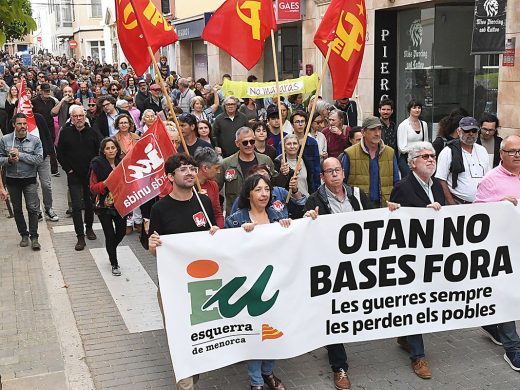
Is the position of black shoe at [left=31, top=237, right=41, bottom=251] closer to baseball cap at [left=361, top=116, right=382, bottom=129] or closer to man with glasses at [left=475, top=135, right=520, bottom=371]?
baseball cap at [left=361, top=116, right=382, bottom=129]

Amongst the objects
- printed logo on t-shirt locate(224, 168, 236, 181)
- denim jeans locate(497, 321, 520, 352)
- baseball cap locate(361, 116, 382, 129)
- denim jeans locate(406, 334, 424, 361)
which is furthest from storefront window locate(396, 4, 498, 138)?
denim jeans locate(406, 334, 424, 361)

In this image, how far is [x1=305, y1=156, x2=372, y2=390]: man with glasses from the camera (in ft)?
16.8

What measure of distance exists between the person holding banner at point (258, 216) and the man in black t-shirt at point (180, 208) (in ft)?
0.79

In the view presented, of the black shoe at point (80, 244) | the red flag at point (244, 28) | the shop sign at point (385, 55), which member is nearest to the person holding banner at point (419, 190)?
the red flag at point (244, 28)

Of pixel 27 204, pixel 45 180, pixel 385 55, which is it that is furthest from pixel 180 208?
pixel 385 55

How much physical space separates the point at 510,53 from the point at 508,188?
20.6 ft

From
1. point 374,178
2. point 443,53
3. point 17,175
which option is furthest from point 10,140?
point 443,53

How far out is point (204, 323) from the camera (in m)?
4.66

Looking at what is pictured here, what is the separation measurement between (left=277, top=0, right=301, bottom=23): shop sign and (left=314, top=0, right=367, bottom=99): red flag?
40.3ft

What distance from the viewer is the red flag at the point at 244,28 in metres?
7.27

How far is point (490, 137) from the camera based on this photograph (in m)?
7.66

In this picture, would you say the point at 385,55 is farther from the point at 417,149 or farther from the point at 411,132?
the point at 417,149

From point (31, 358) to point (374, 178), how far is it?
363cm

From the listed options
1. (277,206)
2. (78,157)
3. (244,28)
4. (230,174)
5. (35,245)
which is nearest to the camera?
(277,206)
